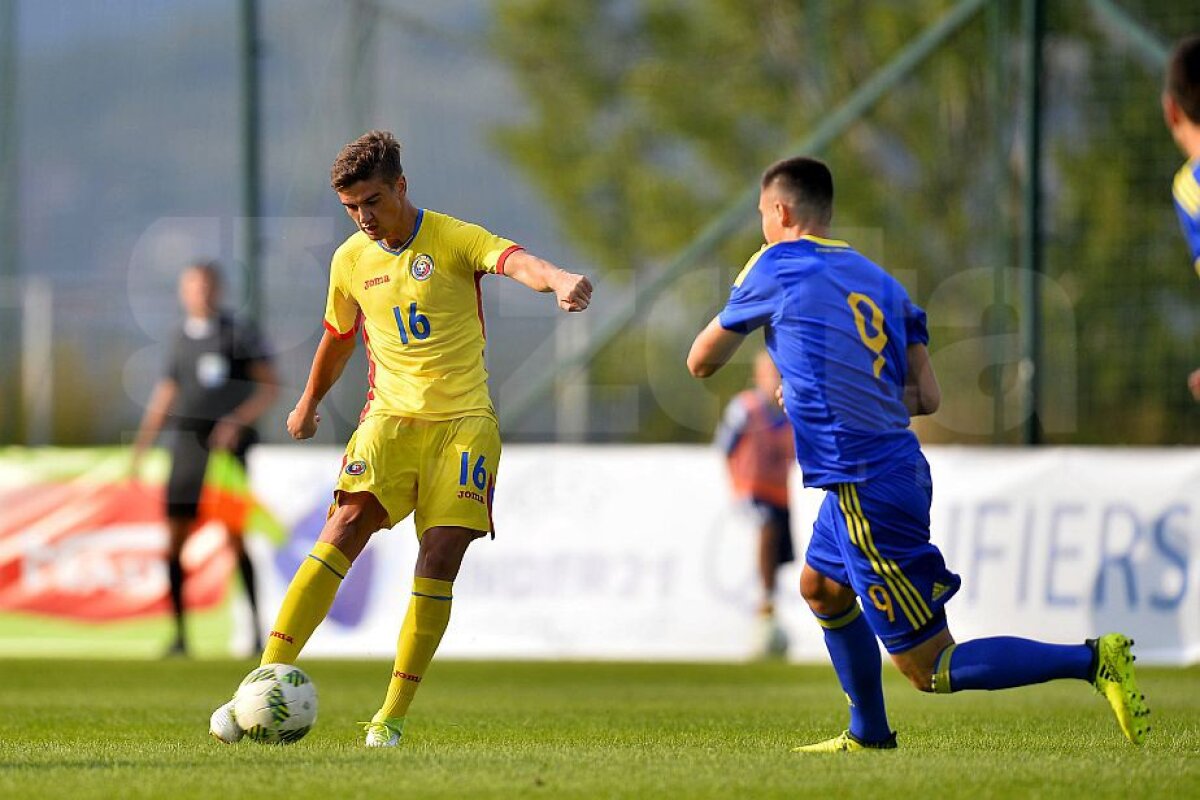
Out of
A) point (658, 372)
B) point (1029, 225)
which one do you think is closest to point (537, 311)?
point (658, 372)

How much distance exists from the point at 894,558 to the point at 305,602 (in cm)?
216

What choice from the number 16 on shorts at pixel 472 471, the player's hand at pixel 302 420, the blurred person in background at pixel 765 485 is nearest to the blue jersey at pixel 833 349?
the number 16 on shorts at pixel 472 471

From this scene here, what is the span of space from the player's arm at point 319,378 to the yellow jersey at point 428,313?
9.3 inches

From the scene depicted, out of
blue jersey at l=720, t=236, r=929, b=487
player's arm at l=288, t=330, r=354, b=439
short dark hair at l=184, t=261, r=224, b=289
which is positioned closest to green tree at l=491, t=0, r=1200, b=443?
short dark hair at l=184, t=261, r=224, b=289

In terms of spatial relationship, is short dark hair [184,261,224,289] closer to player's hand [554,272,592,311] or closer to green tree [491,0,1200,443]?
green tree [491,0,1200,443]

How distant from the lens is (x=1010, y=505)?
1310 cm

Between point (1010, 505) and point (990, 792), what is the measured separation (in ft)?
25.9

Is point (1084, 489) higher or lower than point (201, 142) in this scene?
lower

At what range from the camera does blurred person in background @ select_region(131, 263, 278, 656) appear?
1362 cm

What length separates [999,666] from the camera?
A: 6195 mm

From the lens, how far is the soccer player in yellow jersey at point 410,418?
277 inches

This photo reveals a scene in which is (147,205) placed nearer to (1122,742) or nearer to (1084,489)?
(1084,489)

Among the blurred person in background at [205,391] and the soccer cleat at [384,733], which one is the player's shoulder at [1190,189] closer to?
the soccer cleat at [384,733]

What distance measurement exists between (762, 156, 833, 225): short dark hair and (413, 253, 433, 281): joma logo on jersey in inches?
54.7
